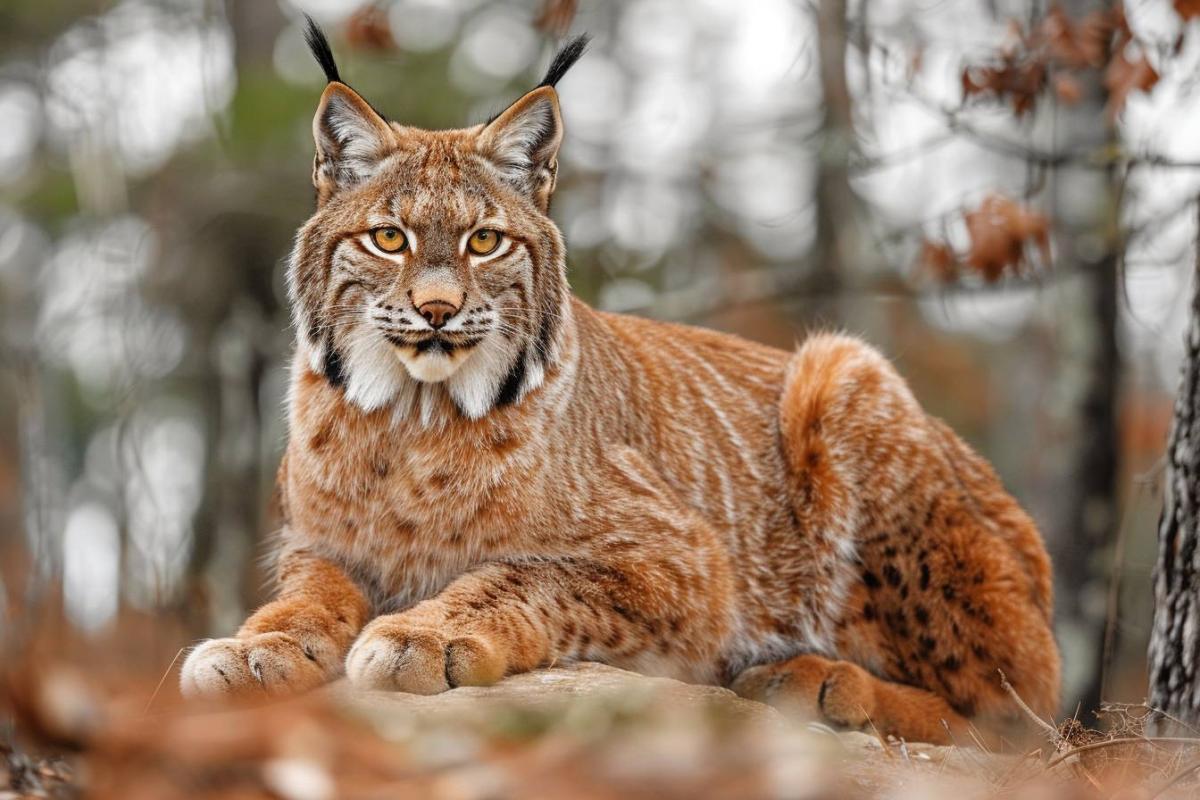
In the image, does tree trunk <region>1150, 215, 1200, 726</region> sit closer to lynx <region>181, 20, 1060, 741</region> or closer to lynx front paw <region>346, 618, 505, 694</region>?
lynx <region>181, 20, 1060, 741</region>

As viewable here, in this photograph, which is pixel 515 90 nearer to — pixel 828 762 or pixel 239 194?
pixel 239 194

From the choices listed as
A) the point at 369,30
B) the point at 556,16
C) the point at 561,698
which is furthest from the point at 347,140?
the point at 369,30

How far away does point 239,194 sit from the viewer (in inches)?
470

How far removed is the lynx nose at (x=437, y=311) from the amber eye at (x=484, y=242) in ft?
1.30

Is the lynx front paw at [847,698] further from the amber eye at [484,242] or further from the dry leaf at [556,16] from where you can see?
the dry leaf at [556,16]

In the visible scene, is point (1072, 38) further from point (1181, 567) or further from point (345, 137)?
point (345, 137)

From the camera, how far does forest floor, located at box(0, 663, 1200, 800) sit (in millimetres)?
2861

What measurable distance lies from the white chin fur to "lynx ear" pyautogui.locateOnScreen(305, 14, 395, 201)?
0.88 meters

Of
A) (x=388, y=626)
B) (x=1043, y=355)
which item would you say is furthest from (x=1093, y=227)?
(x=1043, y=355)

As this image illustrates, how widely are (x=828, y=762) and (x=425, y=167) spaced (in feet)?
9.39

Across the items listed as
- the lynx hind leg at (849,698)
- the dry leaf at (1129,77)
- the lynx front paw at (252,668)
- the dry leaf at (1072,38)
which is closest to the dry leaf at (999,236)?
the dry leaf at (1129,77)

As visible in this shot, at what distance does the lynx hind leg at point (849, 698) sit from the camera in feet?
17.7

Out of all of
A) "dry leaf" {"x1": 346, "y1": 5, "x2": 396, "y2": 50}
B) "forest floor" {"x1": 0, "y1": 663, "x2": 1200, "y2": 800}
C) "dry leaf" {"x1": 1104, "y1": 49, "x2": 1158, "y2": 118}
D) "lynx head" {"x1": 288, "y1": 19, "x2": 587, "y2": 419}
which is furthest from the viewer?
"dry leaf" {"x1": 346, "y1": 5, "x2": 396, "y2": 50}

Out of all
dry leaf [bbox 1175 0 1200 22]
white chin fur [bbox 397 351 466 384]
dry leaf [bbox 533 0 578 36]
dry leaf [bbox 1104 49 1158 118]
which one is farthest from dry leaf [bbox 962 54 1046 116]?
white chin fur [bbox 397 351 466 384]
